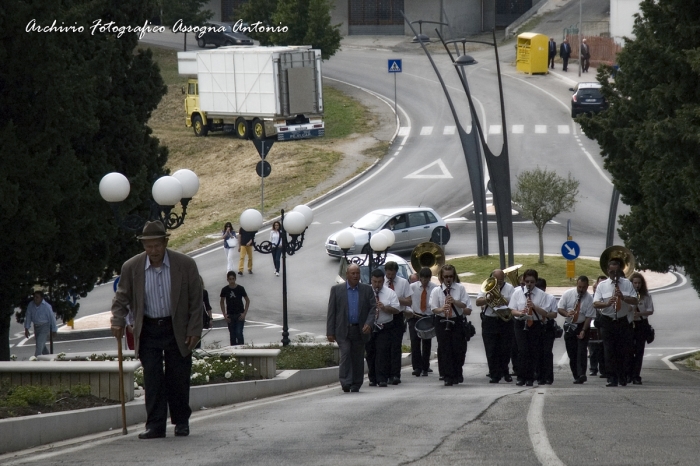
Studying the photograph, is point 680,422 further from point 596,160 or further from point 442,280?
point 596,160

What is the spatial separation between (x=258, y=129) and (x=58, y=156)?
1379 inches

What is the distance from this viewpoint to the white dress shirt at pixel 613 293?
14969 mm

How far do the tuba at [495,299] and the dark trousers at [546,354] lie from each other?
515 mm

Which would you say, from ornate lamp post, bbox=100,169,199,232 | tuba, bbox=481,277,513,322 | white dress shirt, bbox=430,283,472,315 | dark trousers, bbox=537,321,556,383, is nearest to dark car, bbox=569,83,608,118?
dark trousers, bbox=537,321,556,383

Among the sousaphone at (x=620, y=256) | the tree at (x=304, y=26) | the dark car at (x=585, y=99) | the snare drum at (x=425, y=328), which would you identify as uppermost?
the tree at (x=304, y=26)

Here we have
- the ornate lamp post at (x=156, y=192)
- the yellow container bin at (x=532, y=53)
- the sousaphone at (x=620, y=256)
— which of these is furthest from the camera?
the yellow container bin at (x=532, y=53)

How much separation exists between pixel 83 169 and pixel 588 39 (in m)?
53.7

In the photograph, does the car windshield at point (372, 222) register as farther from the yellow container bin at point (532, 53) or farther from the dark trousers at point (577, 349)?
the yellow container bin at point (532, 53)

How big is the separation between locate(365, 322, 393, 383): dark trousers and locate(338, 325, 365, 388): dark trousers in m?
1.10

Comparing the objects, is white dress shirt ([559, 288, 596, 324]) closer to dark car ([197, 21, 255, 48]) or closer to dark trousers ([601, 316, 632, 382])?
dark trousers ([601, 316, 632, 382])

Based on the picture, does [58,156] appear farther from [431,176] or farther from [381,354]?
[431,176]

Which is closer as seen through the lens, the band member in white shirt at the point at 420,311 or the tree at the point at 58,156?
the tree at the point at 58,156

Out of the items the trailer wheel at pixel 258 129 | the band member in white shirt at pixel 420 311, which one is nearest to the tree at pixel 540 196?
the band member in white shirt at pixel 420 311

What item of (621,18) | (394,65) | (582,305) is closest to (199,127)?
(394,65)
